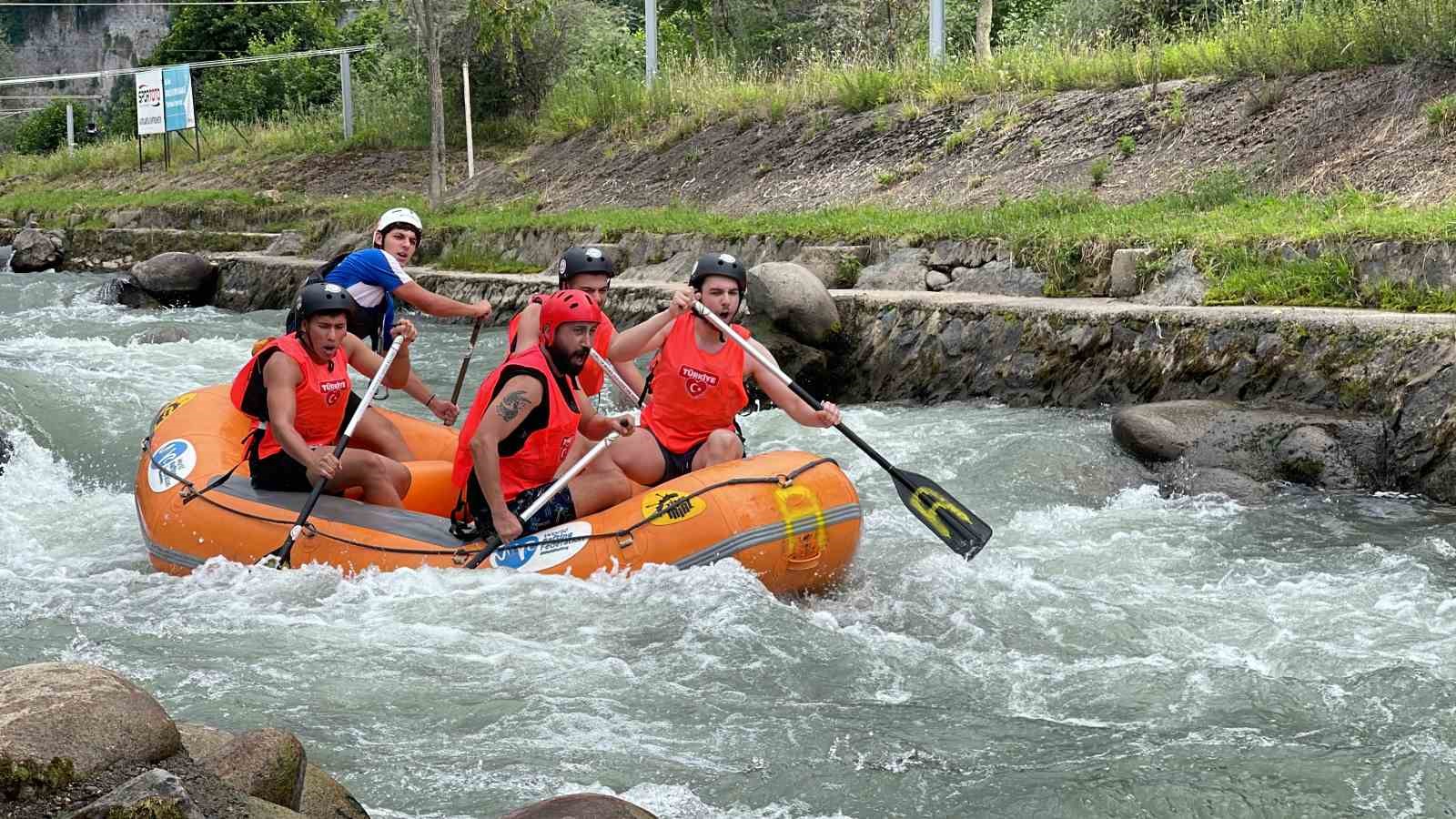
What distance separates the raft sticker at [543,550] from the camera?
6012 millimetres

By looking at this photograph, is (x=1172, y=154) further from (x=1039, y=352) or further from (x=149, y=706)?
(x=149, y=706)

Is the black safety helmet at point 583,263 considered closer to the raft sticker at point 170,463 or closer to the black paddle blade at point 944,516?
the black paddle blade at point 944,516

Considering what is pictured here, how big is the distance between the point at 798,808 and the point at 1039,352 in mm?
5930

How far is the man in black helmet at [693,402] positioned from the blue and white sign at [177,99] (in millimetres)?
22435

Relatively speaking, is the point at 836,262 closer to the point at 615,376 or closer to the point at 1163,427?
the point at 1163,427

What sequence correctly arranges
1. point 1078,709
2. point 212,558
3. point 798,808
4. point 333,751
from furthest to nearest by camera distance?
1. point 212,558
2. point 1078,709
3. point 333,751
4. point 798,808

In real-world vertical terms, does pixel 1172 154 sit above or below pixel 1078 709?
above

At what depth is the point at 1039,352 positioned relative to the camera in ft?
31.4

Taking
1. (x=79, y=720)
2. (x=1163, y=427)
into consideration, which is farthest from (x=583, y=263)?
(x=79, y=720)

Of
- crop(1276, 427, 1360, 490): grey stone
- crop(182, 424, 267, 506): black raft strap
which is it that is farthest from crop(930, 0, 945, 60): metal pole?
crop(182, 424, 267, 506): black raft strap

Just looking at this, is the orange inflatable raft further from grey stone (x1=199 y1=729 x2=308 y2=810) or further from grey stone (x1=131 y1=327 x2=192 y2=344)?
grey stone (x1=131 y1=327 x2=192 y2=344)

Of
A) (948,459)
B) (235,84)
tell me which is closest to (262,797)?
(948,459)

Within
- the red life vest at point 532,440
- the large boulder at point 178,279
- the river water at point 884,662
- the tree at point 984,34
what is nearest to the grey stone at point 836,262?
the river water at point 884,662

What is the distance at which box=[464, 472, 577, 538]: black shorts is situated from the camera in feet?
20.0
